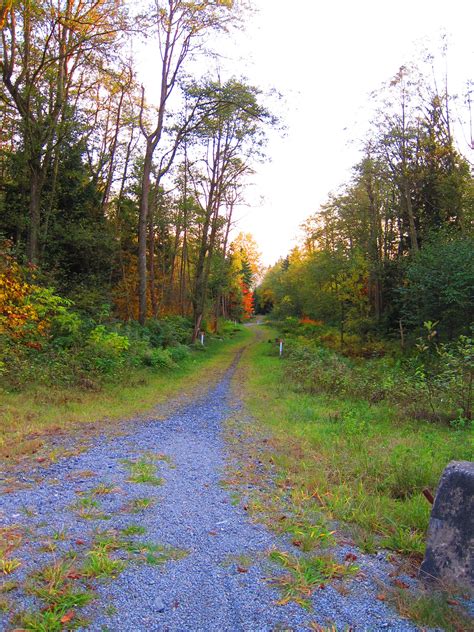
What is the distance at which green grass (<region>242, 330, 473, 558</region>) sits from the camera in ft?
12.6

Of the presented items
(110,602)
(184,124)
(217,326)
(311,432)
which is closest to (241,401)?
(311,432)

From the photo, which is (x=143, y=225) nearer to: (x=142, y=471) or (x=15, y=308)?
(x=15, y=308)

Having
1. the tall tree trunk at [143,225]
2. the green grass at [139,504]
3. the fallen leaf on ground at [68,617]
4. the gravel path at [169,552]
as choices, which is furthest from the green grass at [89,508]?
the tall tree trunk at [143,225]

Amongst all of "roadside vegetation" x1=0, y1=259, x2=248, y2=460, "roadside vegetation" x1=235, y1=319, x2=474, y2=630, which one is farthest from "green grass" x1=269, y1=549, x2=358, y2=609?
"roadside vegetation" x1=0, y1=259, x2=248, y2=460

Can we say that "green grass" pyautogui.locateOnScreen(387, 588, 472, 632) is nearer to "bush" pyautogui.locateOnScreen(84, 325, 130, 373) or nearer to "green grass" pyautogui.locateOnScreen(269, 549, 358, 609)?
"green grass" pyautogui.locateOnScreen(269, 549, 358, 609)

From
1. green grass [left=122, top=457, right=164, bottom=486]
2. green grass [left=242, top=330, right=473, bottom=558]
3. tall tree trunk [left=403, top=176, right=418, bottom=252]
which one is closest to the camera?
green grass [left=242, top=330, right=473, bottom=558]

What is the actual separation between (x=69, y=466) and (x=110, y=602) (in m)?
2.79

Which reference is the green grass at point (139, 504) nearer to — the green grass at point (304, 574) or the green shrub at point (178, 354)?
the green grass at point (304, 574)

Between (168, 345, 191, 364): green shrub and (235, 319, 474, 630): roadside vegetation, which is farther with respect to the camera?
(168, 345, 191, 364): green shrub

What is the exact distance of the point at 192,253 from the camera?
4188cm

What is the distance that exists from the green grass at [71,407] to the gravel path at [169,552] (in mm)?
1113

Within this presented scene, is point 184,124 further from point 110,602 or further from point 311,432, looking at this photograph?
point 110,602

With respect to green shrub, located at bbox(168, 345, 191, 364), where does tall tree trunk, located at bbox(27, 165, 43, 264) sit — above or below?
above

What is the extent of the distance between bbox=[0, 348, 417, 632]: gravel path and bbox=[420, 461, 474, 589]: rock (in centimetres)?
38
